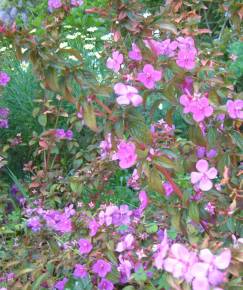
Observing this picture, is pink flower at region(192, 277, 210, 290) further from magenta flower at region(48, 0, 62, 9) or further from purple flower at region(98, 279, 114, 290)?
magenta flower at region(48, 0, 62, 9)

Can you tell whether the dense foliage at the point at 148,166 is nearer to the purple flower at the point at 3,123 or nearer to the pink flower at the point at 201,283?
the pink flower at the point at 201,283

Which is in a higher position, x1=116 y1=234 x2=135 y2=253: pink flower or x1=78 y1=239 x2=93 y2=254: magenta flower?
x1=116 y1=234 x2=135 y2=253: pink flower

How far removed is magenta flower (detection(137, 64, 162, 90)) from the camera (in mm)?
1306

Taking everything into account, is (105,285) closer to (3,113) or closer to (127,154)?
(127,154)

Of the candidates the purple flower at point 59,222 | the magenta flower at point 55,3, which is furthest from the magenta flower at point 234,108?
the magenta flower at point 55,3

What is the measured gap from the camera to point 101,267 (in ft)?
4.78

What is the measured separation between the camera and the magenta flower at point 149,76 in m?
1.31

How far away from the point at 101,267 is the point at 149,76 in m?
0.49

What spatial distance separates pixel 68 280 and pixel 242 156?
57 cm

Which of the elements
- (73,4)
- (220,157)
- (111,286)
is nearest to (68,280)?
(111,286)

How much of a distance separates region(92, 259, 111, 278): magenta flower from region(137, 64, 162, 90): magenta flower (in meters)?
0.45

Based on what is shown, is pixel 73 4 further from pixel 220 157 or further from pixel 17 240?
pixel 220 157

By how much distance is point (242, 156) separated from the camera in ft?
4.88

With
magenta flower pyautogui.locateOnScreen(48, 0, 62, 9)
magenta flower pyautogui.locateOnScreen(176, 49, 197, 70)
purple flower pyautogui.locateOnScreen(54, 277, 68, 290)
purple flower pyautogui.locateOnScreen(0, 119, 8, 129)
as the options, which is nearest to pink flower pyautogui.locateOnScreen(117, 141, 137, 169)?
magenta flower pyautogui.locateOnScreen(176, 49, 197, 70)
